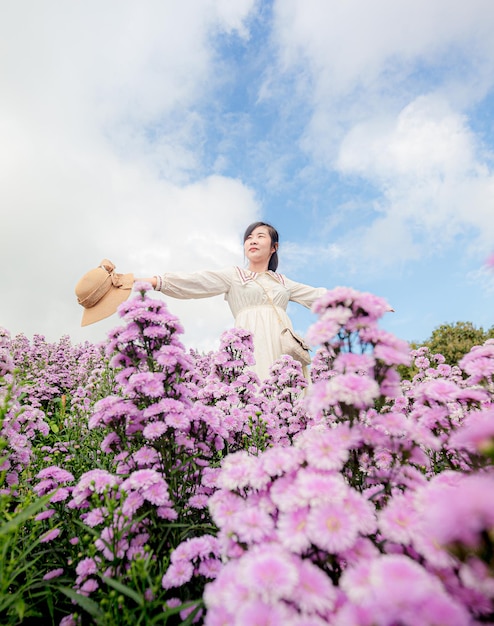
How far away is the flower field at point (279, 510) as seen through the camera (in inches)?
32.3

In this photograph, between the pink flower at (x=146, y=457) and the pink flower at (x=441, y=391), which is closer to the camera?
the pink flower at (x=441, y=391)

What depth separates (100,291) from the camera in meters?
4.07

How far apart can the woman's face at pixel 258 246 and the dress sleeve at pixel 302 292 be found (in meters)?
0.53

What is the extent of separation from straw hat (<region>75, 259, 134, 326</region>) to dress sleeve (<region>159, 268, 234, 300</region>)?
98 centimetres

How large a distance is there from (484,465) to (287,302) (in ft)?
15.3

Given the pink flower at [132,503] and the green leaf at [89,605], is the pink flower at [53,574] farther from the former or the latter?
the pink flower at [132,503]

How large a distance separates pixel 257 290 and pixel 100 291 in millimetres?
2383

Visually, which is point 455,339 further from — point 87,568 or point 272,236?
point 87,568

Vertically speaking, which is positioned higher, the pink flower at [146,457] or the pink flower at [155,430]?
the pink flower at [155,430]

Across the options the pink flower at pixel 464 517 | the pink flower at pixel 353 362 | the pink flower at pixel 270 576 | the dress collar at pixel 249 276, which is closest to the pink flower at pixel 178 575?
the pink flower at pixel 270 576

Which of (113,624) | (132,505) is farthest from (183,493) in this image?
(113,624)

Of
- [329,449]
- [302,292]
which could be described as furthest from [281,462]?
[302,292]

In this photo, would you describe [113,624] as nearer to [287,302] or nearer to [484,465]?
[484,465]

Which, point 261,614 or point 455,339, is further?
point 455,339
